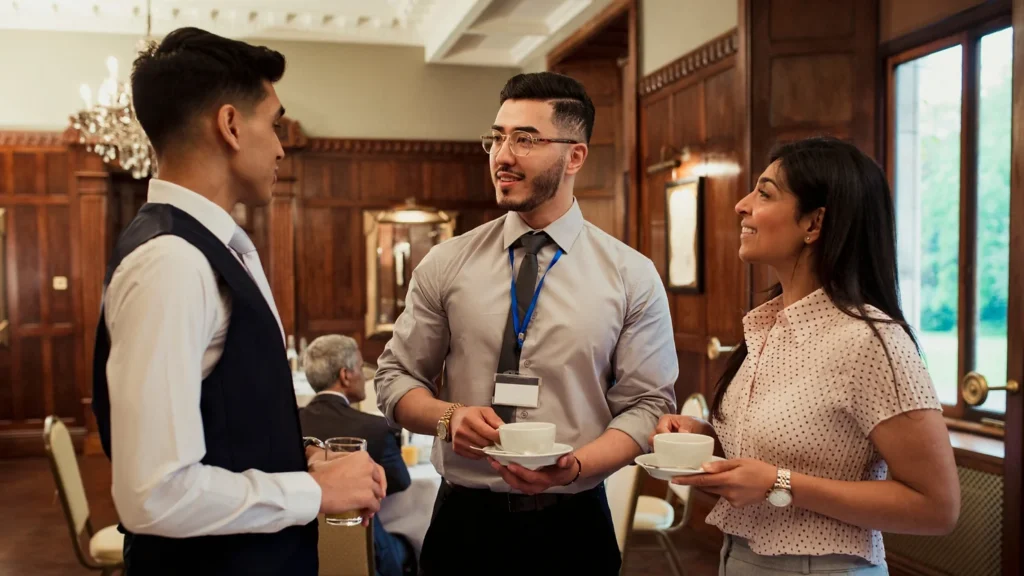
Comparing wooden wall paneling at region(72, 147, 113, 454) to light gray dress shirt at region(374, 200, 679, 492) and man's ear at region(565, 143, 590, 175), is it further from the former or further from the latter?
man's ear at region(565, 143, 590, 175)

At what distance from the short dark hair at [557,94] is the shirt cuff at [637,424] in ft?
2.17

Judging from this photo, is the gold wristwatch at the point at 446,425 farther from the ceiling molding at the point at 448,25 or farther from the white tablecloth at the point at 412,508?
the ceiling molding at the point at 448,25

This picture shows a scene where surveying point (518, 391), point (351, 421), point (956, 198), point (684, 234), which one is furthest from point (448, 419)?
point (684, 234)

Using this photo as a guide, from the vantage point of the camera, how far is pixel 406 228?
910 centimetres

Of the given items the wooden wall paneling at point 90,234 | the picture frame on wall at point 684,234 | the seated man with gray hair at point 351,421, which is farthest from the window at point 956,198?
the wooden wall paneling at point 90,234

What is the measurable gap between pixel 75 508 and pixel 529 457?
9.45 feet

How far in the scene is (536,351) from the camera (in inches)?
77.2

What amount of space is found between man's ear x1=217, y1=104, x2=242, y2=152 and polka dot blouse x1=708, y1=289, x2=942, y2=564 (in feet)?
3.62

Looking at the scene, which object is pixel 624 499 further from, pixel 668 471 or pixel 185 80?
pixel 185 80

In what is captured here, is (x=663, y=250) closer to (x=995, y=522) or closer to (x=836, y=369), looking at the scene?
(x=995, y=522)

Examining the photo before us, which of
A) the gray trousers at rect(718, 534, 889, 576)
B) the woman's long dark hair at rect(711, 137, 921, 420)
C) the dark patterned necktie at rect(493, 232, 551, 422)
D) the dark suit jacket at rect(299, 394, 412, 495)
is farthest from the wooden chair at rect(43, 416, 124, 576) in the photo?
the woman's long dark hair at rect(711, 137, 921, 420)

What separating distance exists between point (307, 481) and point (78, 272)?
7.95 m

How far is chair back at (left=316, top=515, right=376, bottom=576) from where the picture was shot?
3.05m

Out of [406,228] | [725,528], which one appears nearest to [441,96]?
[406,228]
